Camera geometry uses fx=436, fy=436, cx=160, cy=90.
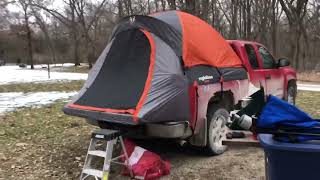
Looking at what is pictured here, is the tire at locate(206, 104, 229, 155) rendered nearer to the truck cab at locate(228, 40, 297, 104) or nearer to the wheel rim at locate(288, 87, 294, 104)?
the truck cab at locate(228, 40, 297, 104)

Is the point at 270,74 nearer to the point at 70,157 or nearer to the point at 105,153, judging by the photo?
the point at 70,157

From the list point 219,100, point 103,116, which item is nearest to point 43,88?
point 219,100

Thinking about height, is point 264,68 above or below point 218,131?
above

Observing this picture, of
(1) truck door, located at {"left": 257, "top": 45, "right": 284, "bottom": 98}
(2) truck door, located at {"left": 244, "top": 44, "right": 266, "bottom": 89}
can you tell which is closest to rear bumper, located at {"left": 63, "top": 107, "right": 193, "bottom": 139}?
(2) truck door, located at {"left": 244, "top": 44, "right": 266, "bottom": 89}

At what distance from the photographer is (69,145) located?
7793 millimetres

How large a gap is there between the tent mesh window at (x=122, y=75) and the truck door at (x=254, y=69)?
2.40m

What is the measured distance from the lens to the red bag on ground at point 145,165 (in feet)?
19.0

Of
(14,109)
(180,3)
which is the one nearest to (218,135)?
(14,109)

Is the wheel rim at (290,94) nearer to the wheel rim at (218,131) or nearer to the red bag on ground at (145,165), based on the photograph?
the wheel rim at (218,131)

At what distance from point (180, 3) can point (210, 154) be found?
62.1ft

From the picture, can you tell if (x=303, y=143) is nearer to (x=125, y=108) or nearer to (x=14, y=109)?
(x=125, y=108)

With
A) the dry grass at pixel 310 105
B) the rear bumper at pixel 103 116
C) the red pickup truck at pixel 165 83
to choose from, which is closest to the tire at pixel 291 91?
the dry grass at pixel 310 105

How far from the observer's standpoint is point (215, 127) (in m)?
6.80

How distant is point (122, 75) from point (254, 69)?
288 cm
